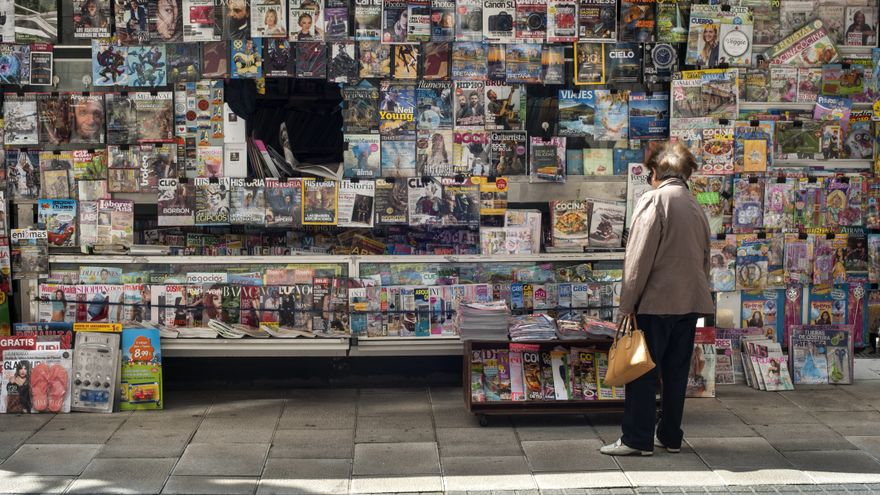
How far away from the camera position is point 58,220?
721cm

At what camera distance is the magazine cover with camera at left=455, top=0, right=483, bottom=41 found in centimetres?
717

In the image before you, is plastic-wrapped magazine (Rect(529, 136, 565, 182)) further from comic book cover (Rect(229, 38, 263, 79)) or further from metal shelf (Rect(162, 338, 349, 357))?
comic book cover (Rect(229, 38, 263, 79))

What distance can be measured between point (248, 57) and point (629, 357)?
3.44 m

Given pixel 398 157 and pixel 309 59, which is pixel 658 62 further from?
pixel 309 59

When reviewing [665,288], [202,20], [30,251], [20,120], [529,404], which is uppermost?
[202,20]

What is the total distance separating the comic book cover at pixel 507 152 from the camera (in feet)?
23.9

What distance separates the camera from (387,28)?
23.5ft

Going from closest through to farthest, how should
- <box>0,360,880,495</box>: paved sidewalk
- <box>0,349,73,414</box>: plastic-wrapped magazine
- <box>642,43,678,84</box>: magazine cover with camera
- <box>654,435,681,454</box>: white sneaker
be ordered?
1. <box>0,360,880,495</box>: paved sidewalk
2. <box>654,435,681,454</box>: white sneaker
3. <box>0,349,73,414</box>: plastic-wrapped magazine
4. <box>642,43,678,84</box>: magazine cover with camera

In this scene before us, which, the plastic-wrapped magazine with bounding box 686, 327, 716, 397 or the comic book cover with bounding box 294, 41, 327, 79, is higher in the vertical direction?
the comic book cover with bounding box 294, 41, 327, 79

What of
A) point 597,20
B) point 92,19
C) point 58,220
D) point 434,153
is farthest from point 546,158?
point 58,220

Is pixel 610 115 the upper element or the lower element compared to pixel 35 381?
upper

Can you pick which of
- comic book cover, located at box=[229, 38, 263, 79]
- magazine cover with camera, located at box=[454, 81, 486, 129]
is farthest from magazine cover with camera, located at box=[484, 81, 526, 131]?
comic book cover, located at box=[229, 38, 263, 79]

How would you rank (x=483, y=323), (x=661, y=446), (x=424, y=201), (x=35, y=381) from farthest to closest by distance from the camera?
(x=424, y=201)
(x=35, y=381)
(x=483, y=323)
(x=661, y=446)

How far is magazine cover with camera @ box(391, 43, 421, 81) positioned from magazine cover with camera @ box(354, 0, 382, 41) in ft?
0.59
